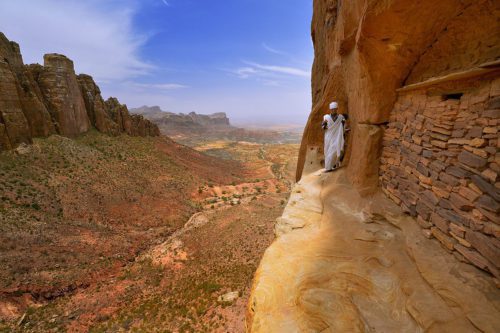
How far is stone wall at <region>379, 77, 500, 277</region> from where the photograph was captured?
3.16 m

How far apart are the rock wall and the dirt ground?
8.39 meters

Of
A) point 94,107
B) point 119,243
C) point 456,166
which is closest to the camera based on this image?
point 456,166

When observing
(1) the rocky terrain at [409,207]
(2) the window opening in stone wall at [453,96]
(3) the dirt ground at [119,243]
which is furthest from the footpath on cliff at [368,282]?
(3) the dirt ground at [119,243]

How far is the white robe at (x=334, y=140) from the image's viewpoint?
838 centimetres

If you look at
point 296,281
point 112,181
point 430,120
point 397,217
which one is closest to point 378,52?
point 430,120

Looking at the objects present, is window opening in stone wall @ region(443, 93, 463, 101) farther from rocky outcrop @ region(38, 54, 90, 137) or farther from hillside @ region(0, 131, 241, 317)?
rocky outcrop @ region(38, 54, 90, 137)

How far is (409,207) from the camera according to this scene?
494 centimetres

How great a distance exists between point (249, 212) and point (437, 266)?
1821cm

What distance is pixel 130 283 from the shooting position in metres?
13.0

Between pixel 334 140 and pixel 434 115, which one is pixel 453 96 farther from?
pixel 334 140

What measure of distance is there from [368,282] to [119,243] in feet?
56.0

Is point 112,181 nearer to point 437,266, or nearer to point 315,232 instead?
point 315,232

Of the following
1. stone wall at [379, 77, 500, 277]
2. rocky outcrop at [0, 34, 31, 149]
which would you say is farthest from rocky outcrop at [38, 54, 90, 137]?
stone wall at [379, 77, 500, 277]

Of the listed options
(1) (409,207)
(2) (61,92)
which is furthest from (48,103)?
(1) (409,207)
